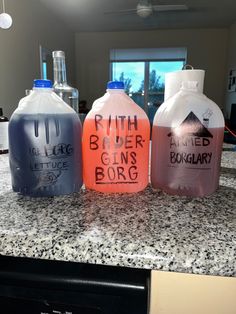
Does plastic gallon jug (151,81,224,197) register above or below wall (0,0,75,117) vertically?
below

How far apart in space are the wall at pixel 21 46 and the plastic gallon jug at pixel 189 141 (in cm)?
270

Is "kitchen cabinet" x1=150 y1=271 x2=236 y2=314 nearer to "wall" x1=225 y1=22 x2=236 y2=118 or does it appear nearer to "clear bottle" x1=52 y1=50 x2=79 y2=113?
"clear bottle" x1=52 y1=50 x2=79 y2=113

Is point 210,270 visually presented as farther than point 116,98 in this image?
No

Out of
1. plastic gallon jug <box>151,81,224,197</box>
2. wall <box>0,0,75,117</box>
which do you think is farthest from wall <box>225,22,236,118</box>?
plastic gallon jug <box>151,81,224,197</box>

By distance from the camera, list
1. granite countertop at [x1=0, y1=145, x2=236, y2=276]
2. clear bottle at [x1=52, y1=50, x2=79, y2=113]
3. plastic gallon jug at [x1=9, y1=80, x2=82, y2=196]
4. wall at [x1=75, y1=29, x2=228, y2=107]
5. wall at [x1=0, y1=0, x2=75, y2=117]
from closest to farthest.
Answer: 1. granite countertop at [x1=0, y1=145, x2=236, y2=276]
2. plastic gallon jug at [x1=9, y1=80, x2=82, y2=196]
3. clear bottle at [x1=52, y1=50, x2=79, y2=113]
4. wall at [x1=0, y1=0, x2=75, y2=117]
5. wall at [x1=75, y1=29, x2=228, y2=107]

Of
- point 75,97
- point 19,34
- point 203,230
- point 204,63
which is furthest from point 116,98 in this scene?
point 204,63

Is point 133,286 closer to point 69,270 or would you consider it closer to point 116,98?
point 69,270

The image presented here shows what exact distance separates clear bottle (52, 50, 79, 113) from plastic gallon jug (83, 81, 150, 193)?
326 millimetres

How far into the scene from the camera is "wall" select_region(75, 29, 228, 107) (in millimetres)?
5031

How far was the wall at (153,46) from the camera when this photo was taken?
5.03 metres

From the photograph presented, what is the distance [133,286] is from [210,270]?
0.11 metres

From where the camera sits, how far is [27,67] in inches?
131

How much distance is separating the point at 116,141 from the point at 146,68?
205 inches

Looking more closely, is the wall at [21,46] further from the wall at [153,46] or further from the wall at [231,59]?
the wall at [231,59]
